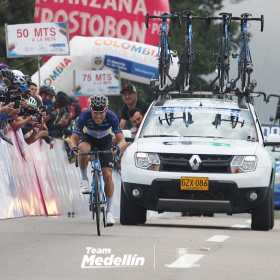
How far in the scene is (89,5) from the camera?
44.1m

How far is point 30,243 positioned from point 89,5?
97.2 feet

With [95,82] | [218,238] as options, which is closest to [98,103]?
[218,238]

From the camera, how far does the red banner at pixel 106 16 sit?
1709 inches

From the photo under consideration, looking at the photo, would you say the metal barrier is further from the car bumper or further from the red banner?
the red banner

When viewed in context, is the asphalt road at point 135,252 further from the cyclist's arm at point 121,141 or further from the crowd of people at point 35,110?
the crowd of people at point 35,110

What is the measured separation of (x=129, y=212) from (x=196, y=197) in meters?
1.13

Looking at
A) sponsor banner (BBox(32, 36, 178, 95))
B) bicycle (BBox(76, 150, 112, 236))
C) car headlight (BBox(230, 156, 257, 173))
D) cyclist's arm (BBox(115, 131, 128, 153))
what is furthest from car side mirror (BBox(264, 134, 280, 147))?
sponsor banner (BBox(32, 36, 178, 95))

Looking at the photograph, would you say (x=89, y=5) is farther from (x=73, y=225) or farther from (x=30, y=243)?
(x=30, y=243)

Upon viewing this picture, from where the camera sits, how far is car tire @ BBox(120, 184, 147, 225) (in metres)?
18.5

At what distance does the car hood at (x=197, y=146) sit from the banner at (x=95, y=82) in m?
19.8

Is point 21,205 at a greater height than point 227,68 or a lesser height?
lesser

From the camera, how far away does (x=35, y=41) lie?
3325cm

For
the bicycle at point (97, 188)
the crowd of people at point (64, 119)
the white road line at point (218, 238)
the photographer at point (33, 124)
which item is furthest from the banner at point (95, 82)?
the white road line at point (218, 238)

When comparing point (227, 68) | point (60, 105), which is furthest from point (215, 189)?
point (60, 105)
